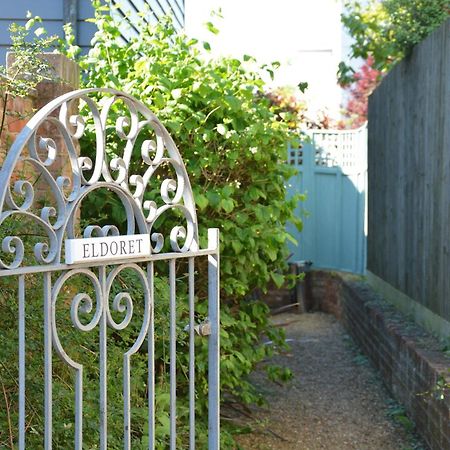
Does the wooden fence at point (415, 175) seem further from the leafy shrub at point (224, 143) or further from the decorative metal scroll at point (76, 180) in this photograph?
the decorative metal scroll at point (76, 180)

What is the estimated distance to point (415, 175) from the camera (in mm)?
7477

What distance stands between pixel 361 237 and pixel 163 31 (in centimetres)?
693

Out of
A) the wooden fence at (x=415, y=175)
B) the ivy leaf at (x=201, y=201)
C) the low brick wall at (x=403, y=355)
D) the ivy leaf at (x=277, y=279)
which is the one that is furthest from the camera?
the wooden fence at (x=415, y=175)

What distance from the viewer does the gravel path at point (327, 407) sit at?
6062mm

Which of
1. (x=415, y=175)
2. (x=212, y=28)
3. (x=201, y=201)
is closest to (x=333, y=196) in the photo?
(x=415, y=175)

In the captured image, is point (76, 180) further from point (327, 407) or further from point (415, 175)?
point (415, 175)

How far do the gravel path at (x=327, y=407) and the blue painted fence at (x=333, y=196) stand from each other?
109 inches

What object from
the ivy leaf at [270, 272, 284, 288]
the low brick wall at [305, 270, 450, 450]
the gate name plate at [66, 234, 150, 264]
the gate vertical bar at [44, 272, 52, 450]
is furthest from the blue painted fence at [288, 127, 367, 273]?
the gate vertical bar at [44, 272, 52, 450]

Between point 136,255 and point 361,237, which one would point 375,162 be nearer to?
point 361,237

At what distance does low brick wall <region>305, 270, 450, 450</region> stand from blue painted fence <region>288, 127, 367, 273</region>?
1208 mm

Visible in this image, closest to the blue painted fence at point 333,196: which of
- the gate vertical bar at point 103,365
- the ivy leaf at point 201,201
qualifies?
the ivy leaf at point 201,201

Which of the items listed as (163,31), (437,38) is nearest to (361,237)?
(437,38)

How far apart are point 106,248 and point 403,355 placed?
13.2 ft

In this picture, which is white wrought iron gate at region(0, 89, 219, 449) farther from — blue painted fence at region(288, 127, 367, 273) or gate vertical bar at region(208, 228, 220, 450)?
blue painted fence at region(288, 127, 367, 273)
